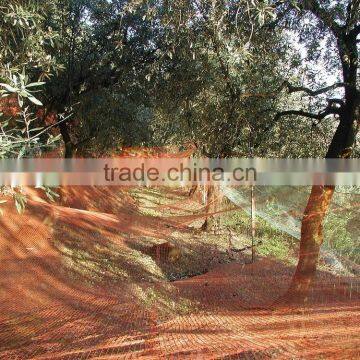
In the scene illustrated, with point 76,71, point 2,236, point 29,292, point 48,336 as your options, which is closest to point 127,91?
point 76,71

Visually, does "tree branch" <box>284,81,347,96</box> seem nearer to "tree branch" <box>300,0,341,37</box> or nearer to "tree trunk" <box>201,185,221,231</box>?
"tree branch" <box>300,0,341,37</box>

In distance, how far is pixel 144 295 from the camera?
727 centimetres

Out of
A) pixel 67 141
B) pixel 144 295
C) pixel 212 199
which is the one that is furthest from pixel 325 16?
pixel 67 141

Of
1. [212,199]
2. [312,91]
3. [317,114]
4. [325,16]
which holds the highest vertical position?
[325,16]

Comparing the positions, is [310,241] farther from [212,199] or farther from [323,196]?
[212,199]

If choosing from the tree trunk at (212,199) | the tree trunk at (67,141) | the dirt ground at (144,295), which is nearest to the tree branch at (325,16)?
the dirt ground at (144,295)

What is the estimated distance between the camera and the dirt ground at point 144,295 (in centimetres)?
413

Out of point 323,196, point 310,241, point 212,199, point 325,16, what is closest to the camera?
point 325,16

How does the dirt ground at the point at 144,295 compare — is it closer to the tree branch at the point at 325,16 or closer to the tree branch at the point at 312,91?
the tree branch at the point at 312,91

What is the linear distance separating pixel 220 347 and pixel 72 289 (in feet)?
13.0

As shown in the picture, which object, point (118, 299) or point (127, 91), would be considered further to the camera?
point (127, 91)

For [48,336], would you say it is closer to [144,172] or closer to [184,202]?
[144,172]

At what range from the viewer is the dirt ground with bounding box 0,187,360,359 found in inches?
163

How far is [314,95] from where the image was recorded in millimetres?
6078
